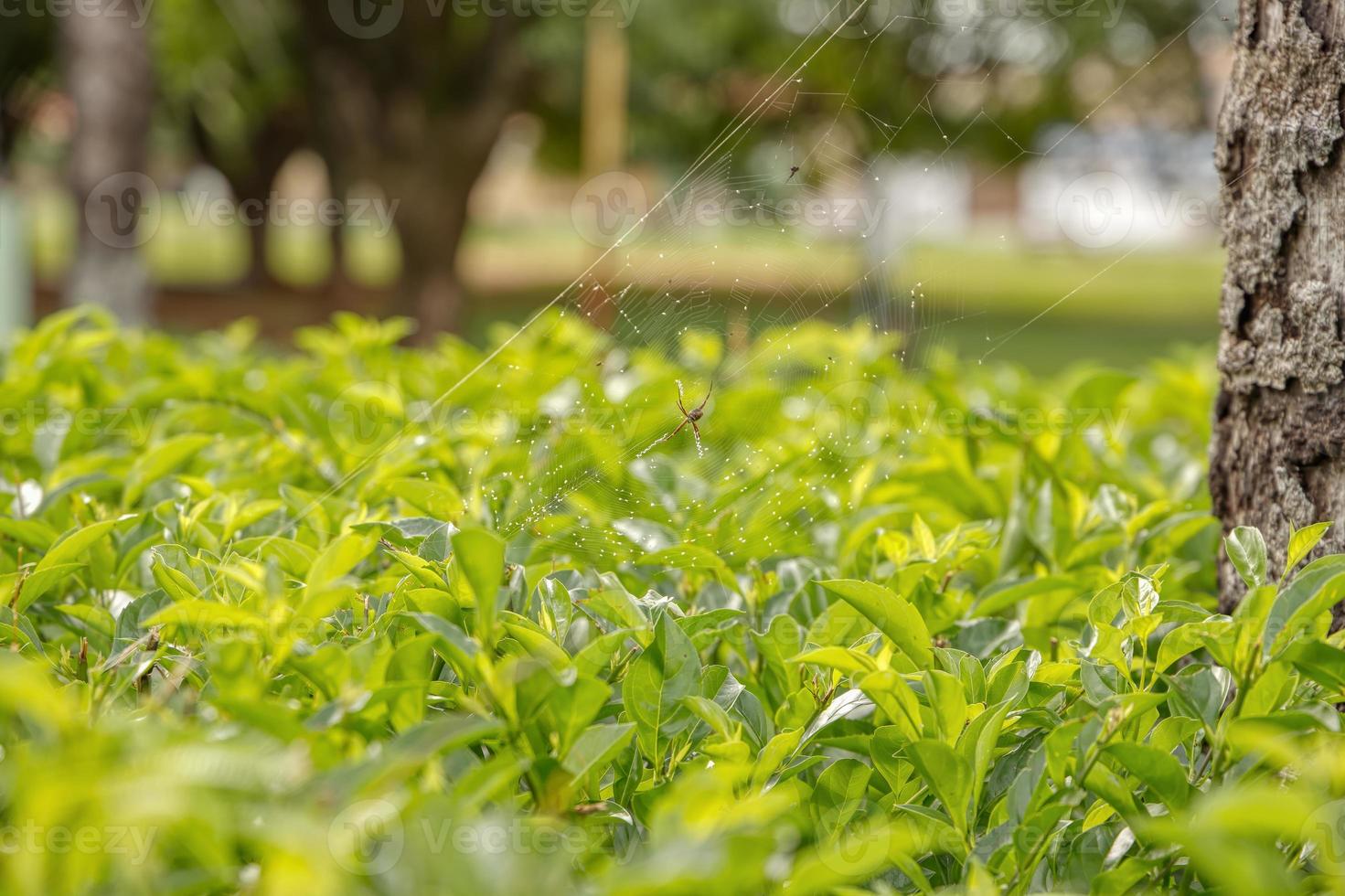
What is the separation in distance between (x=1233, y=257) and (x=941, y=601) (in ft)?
2.21

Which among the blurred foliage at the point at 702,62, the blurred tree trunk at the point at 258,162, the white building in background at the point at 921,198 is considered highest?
the blurred foliage at the point at 702,62

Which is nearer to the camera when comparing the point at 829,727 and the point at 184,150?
the point at 829,727

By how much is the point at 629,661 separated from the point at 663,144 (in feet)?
69.3

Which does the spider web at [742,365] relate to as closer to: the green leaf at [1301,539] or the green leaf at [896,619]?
the green leaf at [896,619]

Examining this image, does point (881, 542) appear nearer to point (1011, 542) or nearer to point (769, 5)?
point (1011, 542)

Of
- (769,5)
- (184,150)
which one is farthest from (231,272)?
(769,5)

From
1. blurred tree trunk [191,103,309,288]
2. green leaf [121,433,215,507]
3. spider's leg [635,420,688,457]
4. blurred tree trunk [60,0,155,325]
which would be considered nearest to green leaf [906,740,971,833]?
spider's leg [635,420,688,457]

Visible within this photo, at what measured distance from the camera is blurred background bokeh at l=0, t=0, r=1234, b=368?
2531mm

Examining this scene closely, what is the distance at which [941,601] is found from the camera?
1807mm

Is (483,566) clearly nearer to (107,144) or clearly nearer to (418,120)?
(107,144)

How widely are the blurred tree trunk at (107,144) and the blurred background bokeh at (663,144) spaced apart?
0.02 m

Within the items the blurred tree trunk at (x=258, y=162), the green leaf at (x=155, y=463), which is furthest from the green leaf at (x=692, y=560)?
the blurred tree trunk at (x=258, y=162)

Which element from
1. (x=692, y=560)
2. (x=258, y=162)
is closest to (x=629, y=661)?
(x=692, y=560)

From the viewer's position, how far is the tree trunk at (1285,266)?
1.71 meters
